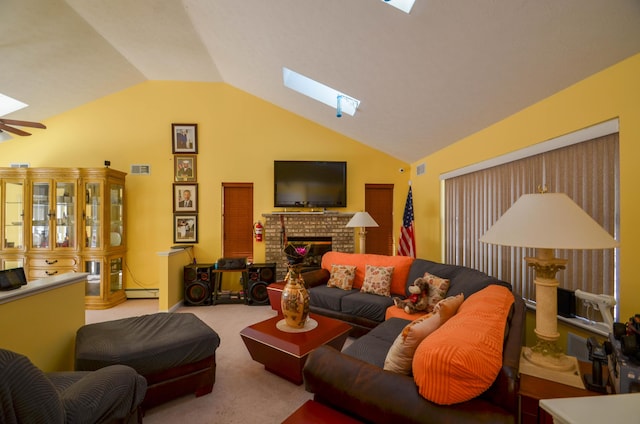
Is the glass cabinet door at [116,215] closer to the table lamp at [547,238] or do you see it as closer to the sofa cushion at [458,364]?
the sofa cushion at [458,364]

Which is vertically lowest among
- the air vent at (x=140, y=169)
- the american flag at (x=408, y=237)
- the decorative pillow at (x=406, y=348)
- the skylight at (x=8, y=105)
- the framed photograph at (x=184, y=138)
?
the decorative pillow at (x=406, y=348)

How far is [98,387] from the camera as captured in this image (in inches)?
53.4

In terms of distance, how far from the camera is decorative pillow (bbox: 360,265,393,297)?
338cm

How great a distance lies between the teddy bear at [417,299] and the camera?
279 centimetres

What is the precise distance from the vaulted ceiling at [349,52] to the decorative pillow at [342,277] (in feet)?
6.80

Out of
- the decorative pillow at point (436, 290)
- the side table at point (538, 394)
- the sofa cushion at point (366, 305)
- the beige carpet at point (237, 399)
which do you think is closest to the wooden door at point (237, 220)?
the beige carpet at point (237, 399)

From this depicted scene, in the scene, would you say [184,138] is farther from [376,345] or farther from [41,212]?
[376,345]

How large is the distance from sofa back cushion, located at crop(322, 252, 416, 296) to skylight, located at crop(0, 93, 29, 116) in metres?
5.19

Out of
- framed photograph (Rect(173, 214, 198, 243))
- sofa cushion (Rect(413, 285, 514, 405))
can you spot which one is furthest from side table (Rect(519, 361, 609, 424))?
framed photograph (Rect(173, 214, 198, 243))

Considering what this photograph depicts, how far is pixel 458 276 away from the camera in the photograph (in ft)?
9.49

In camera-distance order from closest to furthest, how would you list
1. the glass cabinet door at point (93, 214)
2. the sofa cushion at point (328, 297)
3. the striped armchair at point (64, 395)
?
the striped armchair at point (64, 395), the sofa cushion at point (328, 297), the glass cabinet door at point (93, 214)

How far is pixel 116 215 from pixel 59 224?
2.46 ft

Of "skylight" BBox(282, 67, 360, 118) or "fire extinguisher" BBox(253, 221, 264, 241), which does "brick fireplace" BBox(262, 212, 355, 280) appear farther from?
"skylight" BBox(282, 67, 360, 118)

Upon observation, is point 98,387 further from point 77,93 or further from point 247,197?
point 77,93
